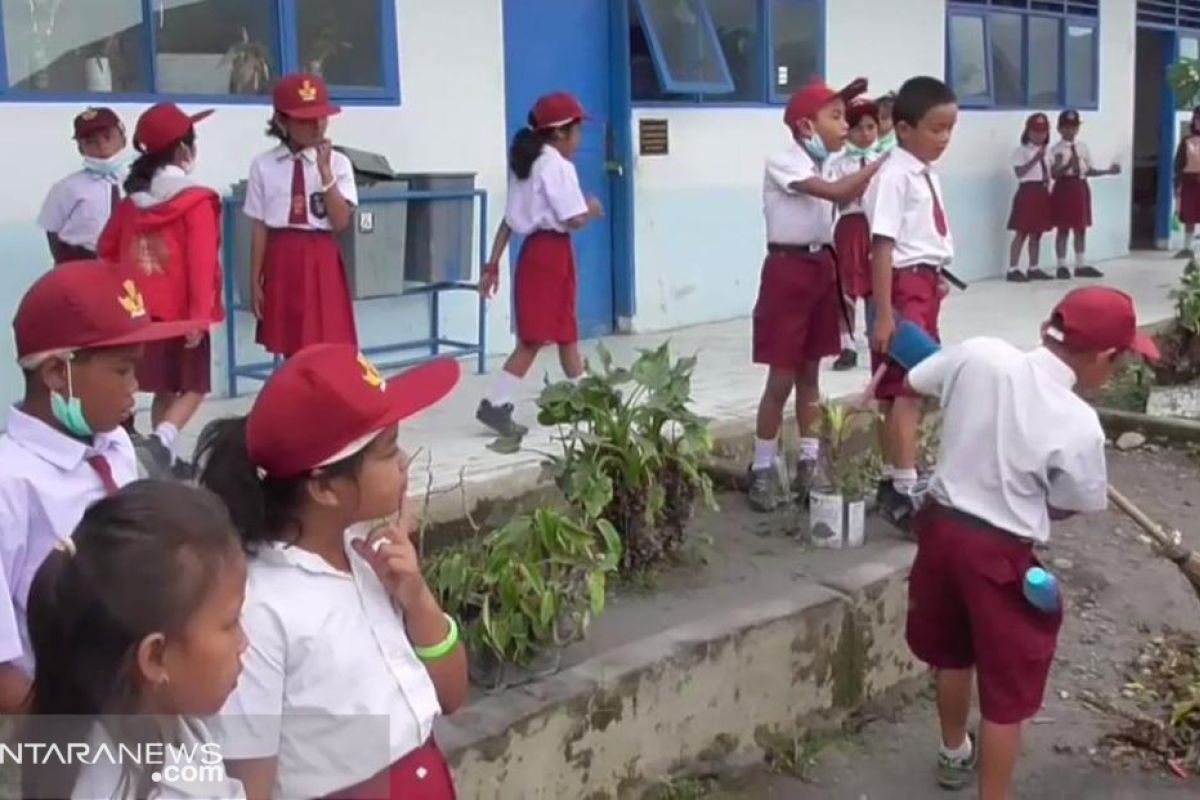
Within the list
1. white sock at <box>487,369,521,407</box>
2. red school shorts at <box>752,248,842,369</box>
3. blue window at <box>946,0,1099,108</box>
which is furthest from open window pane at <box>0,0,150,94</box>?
blue window at <box>946,0,1099,108</box>

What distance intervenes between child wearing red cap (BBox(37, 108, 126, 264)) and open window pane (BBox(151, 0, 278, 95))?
0.88 meters

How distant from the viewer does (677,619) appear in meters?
4.12

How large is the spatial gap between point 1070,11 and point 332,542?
42.5 ft

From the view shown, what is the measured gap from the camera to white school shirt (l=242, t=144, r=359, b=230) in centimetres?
559

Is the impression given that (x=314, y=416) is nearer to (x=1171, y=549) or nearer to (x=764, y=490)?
(x=1171, y=549)

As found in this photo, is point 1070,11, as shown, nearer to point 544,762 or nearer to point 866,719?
point 866,719

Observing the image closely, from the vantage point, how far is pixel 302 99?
541 centimetres

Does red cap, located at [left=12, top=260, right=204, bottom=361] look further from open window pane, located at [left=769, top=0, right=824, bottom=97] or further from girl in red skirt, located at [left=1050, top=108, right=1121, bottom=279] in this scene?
girl in red skirt, located at [left=1050, top=108, right=1121, bottom=279]

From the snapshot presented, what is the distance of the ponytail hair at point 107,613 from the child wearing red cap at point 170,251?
3.45m

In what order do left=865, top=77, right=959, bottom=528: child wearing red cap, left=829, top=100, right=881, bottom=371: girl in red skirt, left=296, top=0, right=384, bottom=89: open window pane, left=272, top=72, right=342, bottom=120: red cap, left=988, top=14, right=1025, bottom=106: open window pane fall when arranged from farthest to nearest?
left=988, top=14, right=1025, bottom=106: open window pane < left=829, top=100, right=881, bottom=371: girl in red skirt < left=296, top=0, right=384, bottom=89: open window pane < left=272, top=72, right=342, bottom=120: red cap < left=865, top=77, right=959, bottom=528: child wearing red cap

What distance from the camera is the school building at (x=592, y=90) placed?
21.1 ft

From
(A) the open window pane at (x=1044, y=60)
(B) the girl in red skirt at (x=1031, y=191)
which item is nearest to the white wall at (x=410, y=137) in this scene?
(B) the girl in red skirt at (x=1031, y=191)

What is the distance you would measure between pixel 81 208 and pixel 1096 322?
4028 millimetres

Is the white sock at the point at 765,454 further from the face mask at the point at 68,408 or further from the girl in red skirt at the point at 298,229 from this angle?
the face mask at the point at 68,408
